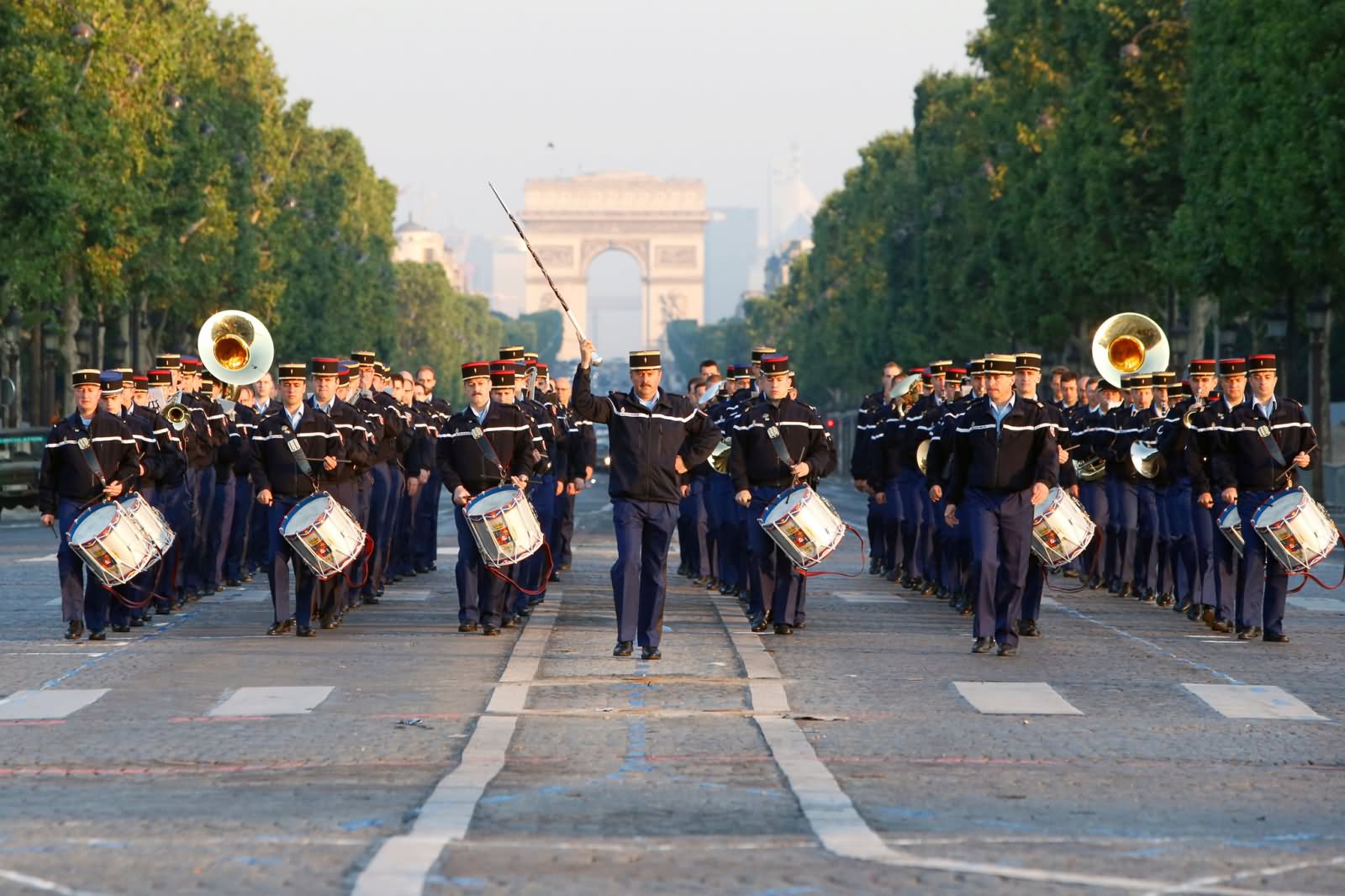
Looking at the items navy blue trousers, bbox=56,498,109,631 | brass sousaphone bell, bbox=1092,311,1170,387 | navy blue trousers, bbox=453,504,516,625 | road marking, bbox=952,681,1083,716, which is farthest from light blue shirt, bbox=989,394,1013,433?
brass sousaphone bell, bbox=1092,311,1170,387

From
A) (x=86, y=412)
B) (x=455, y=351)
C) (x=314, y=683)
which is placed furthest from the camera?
(x=455, y=351)

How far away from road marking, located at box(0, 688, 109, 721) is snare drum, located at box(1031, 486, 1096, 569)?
684cm

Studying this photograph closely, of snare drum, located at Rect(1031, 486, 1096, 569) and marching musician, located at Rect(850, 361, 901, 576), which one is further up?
marching musician, located at Rect(850, 361, 901, 576)

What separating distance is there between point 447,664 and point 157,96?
4227 centimetres

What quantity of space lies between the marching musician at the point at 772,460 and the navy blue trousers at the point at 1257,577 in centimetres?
287

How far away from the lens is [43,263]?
4681 cm

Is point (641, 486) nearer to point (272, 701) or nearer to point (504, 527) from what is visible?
point (504, 527)

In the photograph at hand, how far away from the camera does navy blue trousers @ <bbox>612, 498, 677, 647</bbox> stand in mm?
17328

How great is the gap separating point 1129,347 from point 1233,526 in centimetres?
1027

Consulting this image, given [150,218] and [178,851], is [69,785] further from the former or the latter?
[150,218]

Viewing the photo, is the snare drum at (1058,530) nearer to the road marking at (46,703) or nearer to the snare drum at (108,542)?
the snare drum at (108,542)

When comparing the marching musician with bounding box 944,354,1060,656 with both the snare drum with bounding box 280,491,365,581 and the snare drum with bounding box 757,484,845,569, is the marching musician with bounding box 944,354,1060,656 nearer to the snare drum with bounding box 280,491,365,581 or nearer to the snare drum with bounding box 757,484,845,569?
the snare drum with bounding box 757,484,845,569

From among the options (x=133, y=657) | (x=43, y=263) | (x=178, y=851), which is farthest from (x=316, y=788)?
(x=43, y=263)

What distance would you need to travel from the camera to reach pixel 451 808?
1025cm
